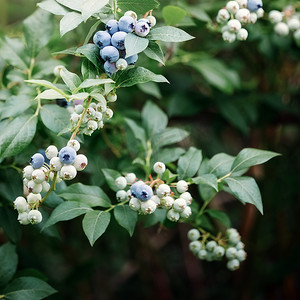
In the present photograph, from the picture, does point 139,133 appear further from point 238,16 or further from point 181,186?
point 238,16

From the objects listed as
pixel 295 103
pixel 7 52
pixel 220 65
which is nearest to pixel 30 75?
pixel 7 52

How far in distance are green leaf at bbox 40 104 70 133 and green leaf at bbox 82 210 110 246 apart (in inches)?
8.0

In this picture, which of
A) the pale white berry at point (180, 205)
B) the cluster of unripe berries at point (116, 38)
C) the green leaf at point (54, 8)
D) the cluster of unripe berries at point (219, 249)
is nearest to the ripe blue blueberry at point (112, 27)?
the cluster of unripe berries at point (116, 38)

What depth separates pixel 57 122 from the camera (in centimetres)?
81

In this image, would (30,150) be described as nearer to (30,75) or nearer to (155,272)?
(30,75)

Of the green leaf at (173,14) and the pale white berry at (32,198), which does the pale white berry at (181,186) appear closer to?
the pale white berry at (32,198)

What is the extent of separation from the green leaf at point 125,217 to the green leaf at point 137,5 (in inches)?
16.1

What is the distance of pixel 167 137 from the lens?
990 millimetres

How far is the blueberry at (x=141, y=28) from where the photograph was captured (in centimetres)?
67

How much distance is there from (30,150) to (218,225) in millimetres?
1074

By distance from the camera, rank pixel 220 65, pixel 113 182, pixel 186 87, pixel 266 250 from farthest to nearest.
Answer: pixel 266 250 → pixel 186 87 → pixel 220 65 → pixel 113 182

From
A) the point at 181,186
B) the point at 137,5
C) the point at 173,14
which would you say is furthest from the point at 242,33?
the point at 181,186

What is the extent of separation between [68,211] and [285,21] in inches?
34.7

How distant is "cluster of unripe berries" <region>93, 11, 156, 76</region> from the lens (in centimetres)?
66
